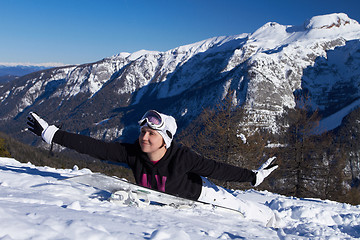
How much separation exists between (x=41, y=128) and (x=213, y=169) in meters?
2.46

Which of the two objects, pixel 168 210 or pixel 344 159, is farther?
pixel 344 159

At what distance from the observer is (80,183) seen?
3699 millimetres

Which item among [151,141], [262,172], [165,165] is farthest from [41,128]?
[262,172]

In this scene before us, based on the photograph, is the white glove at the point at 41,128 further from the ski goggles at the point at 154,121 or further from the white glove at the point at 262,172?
the white glove at the point at 262,172

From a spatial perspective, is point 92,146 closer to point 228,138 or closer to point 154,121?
point 154,121

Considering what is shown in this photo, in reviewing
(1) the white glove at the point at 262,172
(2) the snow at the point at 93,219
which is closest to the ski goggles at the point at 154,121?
(2) the snow at the point at 93,219

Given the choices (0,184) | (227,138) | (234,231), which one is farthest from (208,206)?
(227,138)

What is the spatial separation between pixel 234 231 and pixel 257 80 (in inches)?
7548

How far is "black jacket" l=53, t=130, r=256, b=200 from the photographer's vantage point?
3.64 meters

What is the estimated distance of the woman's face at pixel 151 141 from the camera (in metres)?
3.49

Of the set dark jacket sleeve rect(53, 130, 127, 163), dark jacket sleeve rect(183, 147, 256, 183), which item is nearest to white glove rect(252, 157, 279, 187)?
dark jacket sleeve rect(183, 147, 256, 183)

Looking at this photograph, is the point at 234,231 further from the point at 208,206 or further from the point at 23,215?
the point at 23,215

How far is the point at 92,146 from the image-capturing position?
3.75 meters

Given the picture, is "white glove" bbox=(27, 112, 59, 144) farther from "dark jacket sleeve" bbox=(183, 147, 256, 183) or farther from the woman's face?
"dark jacket sleeve" bbox=(183, 147, 256, 183)
